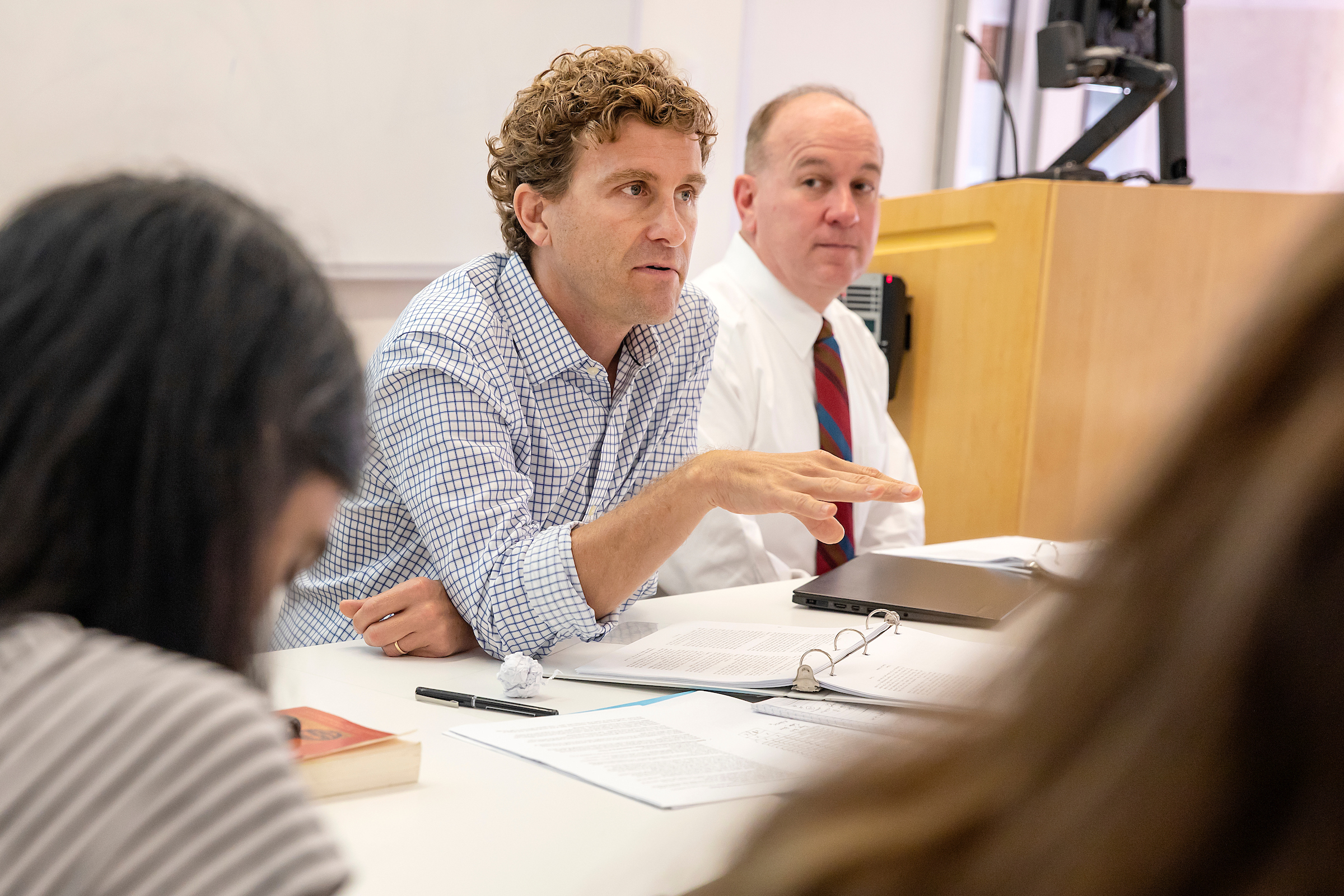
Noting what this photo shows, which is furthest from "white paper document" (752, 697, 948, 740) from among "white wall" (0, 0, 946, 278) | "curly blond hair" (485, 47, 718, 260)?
"white wall" (0, 0, 946, 278)

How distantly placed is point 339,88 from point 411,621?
1.58 meters

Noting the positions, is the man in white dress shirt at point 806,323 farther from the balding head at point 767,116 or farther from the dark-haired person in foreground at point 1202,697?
the dark-haired person in foreground at point 1202,697

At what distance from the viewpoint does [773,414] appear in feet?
8.48

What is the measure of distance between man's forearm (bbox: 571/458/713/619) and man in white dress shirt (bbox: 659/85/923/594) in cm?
90

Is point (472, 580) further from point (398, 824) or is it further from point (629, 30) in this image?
point (629, 30)

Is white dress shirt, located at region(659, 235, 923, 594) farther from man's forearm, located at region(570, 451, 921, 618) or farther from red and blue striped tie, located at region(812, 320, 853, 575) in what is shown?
man's forearm, located at region(570, 451, 921, 618)

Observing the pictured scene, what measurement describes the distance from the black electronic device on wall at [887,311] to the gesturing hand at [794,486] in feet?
4.65

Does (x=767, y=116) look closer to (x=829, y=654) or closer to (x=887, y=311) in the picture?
(x=887, y=311)

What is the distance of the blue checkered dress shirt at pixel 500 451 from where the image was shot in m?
1.50

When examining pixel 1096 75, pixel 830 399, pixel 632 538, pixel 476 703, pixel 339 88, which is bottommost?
pixel 476 703

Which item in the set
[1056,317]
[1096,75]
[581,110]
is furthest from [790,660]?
[1096,75]

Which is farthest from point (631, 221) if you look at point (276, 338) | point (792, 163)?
point (276, 338)

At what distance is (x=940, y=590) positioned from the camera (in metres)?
1.80

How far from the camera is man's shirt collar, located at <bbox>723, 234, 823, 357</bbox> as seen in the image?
106 inches
